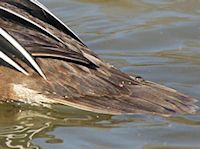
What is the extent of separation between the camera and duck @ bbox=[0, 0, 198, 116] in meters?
5.74

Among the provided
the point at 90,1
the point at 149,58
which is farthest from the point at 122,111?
the point at 90,1

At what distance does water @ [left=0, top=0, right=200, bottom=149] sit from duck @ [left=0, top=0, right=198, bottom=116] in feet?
0.26

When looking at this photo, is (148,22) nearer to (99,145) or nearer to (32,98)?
(32,98)

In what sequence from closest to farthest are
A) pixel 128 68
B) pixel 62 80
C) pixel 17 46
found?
pixel 17 46
pixel 62 80
pixel 128 68

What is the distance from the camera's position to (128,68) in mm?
6746

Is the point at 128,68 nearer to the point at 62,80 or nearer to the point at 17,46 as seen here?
the point at 62,80

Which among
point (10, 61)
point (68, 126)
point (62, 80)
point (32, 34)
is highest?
point (32, 34)

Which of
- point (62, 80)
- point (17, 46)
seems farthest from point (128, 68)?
point (17, 46)

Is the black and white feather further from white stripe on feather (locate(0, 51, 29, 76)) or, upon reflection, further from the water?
the water

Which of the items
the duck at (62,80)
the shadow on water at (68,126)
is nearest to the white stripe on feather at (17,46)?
the duck at (62,80)

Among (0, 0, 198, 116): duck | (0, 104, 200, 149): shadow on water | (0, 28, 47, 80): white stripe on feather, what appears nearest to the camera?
(0, 104, 200, 149): shadow on water

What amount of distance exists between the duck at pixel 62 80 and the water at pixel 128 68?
0.26 ft

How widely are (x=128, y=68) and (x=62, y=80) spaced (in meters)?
1.01

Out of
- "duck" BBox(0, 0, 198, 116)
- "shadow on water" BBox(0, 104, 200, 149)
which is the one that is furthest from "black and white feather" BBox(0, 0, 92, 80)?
"shadow on water" BBox(0, 104, 200, 149)
